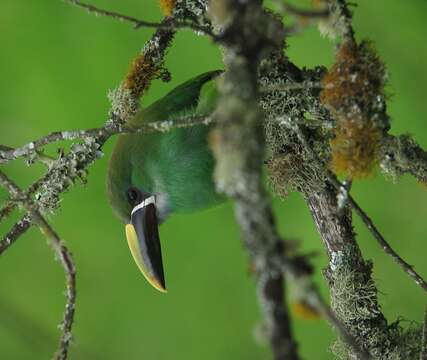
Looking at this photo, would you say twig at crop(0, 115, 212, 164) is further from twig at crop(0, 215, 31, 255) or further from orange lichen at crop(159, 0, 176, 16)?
orange lichen at crop(159, 0, 176, 16)

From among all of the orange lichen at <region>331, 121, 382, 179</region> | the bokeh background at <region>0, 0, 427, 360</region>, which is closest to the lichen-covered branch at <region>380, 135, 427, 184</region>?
the orange lichen at <region>331, 121, 382, 179</region>

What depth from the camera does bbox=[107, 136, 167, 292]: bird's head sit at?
1.35 m

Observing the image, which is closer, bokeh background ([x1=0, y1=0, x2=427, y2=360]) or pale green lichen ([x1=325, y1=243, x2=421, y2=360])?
pale green lichen ([x1=325, y1=243, x2=421, y2=360])

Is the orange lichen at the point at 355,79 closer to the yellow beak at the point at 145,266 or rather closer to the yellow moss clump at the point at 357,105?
the yellow moss clump at the point at 357,105

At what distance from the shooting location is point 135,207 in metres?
1.43

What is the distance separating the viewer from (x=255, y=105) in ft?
2.20

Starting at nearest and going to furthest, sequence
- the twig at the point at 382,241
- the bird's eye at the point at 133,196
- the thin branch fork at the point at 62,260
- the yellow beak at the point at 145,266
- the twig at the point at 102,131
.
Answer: the thin branch fork at the point at 62,260
the twig at the point at 102,131
the twig at the point at 382,241
the yellow beak at the point at 145,266
the bird's eye at the point at 133,196

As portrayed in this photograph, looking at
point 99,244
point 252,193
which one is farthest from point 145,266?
point 99,244

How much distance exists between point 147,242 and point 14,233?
27cm

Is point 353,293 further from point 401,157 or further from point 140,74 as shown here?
point 140,74

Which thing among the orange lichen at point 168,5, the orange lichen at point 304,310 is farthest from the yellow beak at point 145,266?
the orange lichen at point 304,310

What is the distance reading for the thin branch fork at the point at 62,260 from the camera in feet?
2.85

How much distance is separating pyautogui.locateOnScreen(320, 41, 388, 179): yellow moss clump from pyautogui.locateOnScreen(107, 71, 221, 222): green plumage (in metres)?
0.50

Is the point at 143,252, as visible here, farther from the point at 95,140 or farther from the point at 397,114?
the point at 397,114
